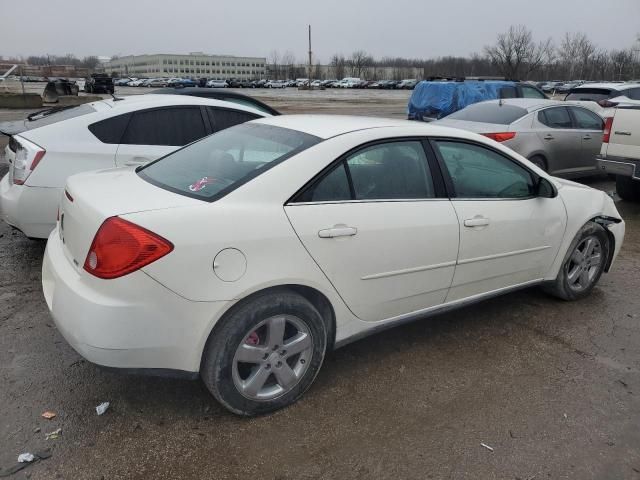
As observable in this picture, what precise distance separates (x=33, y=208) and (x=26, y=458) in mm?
2640

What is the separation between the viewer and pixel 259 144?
3.27m

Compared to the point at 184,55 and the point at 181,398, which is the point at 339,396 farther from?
the point at 184,55

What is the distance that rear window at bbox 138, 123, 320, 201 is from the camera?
9.32 ft

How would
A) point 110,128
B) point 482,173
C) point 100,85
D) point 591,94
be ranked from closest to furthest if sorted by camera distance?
point 482,173 < point 110,128 < point 591,94 < point 100,85

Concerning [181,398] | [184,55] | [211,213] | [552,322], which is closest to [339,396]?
[181,398]

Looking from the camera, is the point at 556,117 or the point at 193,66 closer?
the point at 556,117

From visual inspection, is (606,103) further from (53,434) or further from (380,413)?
(53,434)

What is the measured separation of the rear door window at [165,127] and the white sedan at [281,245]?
5.86 ft

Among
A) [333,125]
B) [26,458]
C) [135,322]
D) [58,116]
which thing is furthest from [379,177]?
[58,116]

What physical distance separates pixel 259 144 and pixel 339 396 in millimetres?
1572

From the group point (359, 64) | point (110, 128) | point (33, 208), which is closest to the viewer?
point (33, 208)

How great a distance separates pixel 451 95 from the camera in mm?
A: 16781

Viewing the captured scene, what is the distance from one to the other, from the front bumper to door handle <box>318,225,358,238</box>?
64 centimetres

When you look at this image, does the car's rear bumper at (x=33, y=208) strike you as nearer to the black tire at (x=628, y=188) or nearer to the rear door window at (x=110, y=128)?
the rear door window at (x=110, y=128)
